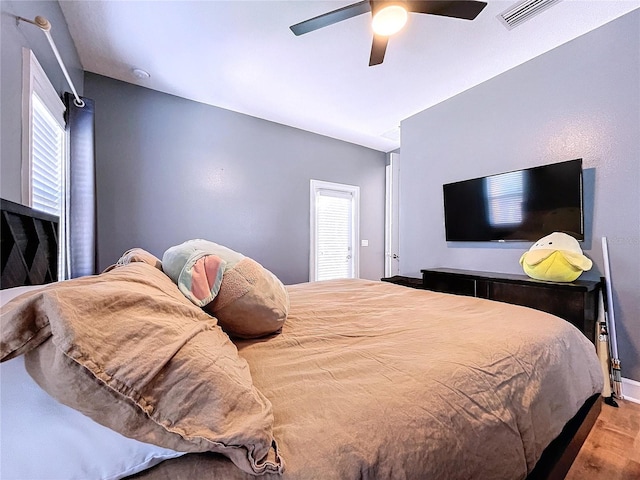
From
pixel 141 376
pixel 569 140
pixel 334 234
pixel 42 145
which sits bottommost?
pixel 141 376

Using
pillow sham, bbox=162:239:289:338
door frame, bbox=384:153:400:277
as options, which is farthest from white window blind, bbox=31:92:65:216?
door frame, bbox=384:153:400:277

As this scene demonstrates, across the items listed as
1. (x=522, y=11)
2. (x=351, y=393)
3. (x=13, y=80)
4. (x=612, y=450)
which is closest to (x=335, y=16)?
(x=522, y=11)

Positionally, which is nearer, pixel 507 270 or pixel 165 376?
pixel 165 376

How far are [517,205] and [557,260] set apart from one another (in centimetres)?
69

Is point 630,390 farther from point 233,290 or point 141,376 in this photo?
point 141,376

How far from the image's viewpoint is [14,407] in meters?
0.46

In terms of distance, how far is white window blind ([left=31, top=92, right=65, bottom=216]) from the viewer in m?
1.60

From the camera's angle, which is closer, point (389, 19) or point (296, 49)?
point (389, 19)

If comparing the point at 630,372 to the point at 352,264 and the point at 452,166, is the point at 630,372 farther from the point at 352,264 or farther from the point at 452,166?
the point at 352,264

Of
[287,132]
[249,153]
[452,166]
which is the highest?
[287,132]

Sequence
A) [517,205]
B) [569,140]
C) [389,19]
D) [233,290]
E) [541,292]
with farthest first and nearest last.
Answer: [517,205]
[569,140]
[541,292]
[389,19]
[233,290]

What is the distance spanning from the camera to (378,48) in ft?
6.72

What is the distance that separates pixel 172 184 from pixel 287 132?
173 centimetres

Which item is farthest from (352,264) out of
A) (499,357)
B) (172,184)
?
(499,357)
